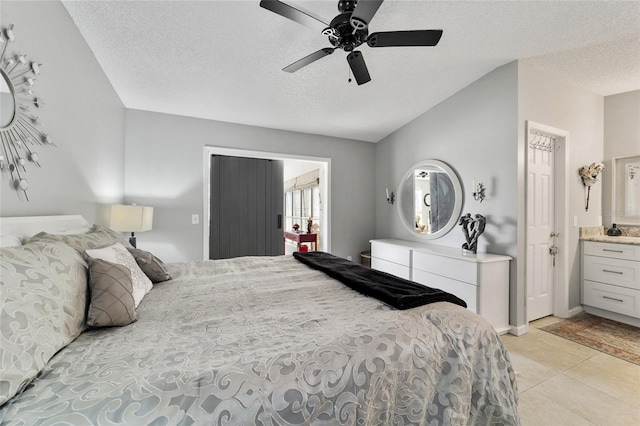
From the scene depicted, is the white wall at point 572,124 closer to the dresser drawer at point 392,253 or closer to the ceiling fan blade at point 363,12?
the dresser drawer at point 392,253

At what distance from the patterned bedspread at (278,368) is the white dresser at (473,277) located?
1508mm

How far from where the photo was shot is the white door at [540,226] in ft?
9.57

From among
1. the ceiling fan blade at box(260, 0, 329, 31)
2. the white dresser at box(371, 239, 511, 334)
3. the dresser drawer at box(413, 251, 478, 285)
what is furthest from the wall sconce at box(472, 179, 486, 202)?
the ceiling fan blade at box(260, 0, 329, 31)

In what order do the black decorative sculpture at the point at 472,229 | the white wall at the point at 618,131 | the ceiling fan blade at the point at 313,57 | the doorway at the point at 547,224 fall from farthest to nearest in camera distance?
1. the white wall at the point at 618,131
2. the doorway at the point at 547,224
3. the black decorative sculpture at the point at 472,229
4. the ceiling fan blade at the point at 313,57

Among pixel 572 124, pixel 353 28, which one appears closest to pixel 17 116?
pixel 353 28

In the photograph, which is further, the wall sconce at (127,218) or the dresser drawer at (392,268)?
the dresser drawer at (392,268)

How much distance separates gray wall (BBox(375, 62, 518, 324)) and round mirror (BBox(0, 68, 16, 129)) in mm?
3698

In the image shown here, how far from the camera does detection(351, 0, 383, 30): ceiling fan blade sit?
4.51 feet

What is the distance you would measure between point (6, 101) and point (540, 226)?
4.39m

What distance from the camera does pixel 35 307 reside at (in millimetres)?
814

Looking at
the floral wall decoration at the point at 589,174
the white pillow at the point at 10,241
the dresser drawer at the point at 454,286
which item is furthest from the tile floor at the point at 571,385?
the white pillow at the point at 10,241

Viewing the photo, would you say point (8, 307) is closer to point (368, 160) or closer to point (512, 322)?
point (512, 322)

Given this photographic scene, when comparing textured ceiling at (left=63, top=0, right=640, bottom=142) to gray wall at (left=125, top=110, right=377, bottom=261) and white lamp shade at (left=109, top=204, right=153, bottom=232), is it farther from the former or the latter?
white lamp shade at (left=109, top=204, right=153, bottom=232)

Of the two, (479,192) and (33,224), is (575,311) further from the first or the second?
(33,224)
